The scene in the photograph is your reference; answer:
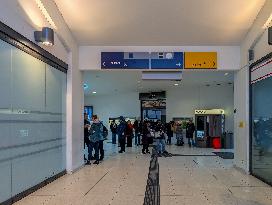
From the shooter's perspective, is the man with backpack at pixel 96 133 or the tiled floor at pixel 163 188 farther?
the man with backpack at pixel 96 133

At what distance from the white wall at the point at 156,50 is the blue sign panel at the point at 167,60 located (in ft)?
0.39

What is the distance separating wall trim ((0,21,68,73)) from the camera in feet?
18.6

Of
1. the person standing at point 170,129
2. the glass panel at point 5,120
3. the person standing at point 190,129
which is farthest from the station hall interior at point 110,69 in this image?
the person standing at point 170,129

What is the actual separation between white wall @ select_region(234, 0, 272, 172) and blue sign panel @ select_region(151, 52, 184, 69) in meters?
1.70

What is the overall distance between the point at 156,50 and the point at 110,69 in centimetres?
140

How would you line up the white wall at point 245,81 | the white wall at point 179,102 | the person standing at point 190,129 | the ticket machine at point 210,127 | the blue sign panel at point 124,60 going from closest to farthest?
1. the white wall at point 245,81
2. the blue sign panel at point 124,60
3. the ticket machine at point 210,127
4. the person standing at point 190,129
5. the white wall at point 179,102

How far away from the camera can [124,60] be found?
1063 centimetres

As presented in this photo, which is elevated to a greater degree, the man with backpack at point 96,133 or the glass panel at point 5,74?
the glass panel at point 5,74

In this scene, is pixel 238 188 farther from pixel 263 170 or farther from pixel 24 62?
pixel 24 62

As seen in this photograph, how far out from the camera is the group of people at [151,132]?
1519 centimetres

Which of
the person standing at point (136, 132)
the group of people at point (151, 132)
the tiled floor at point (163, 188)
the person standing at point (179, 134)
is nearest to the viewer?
the tiled floor at point (163, 188)

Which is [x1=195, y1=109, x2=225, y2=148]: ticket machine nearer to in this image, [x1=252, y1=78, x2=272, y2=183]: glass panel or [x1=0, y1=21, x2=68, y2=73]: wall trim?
[x1=252, y1=78, x2=272, y2=183]: glass panel

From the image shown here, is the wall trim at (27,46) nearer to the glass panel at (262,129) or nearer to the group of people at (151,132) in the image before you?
the glass panel at (262,129)

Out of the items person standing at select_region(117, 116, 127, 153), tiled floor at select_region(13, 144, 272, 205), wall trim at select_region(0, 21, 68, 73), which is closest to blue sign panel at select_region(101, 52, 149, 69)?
wall trim at select_region(0, 21, 68, 73)
